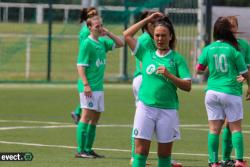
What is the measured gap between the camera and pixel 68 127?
63.6ft


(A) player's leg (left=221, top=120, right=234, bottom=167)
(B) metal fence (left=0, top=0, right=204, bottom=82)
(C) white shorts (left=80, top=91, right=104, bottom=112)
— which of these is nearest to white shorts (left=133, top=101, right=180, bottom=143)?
(A) player's leg (left=221, top=120, right=234, bottom=167)

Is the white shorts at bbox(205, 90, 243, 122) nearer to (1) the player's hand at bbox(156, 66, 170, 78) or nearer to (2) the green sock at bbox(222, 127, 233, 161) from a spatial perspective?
(2) the green sock at bbox(222, 127, 233, 161)

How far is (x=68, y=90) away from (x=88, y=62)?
1398 cm

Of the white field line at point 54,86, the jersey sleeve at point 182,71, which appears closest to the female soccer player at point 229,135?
the jersey sleeve at point 182,71

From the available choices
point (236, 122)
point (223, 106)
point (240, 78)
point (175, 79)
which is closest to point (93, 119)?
point (223, 106)

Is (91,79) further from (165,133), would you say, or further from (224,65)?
(165,133)

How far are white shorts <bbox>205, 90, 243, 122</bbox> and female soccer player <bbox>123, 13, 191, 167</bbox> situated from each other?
222 cm

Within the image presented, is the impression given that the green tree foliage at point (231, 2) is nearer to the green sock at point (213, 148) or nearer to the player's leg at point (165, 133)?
the green sock at point (213, 148)

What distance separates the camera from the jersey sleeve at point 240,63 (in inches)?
531

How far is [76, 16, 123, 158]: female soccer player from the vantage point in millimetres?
15141

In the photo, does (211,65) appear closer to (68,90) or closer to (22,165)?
(22,165)

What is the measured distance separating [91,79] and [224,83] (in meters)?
2.56

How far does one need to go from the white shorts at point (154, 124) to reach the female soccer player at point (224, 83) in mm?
2302

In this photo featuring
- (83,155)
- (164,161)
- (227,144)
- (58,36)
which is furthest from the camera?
(58,36)
